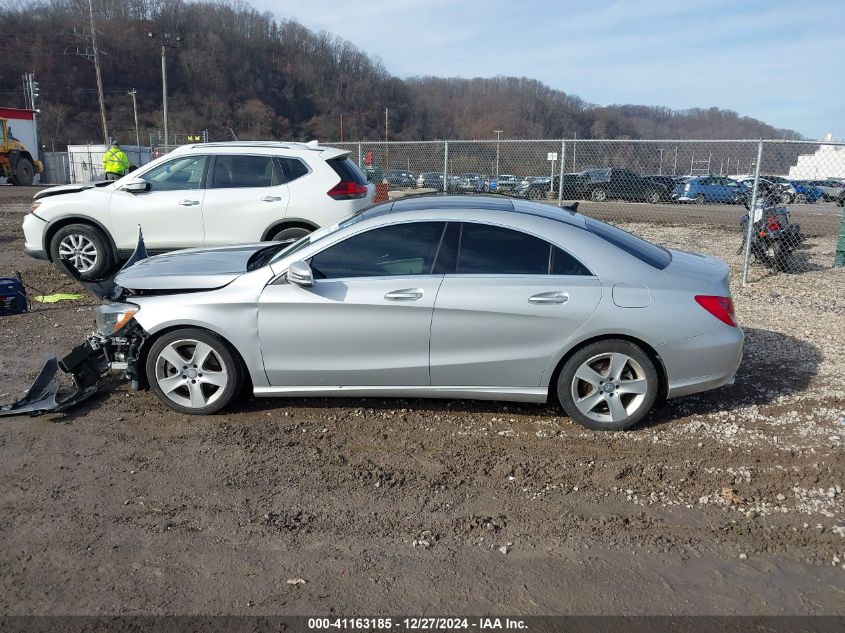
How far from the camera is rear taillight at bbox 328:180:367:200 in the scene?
830cm

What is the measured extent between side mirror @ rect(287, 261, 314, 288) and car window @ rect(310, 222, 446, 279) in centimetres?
18

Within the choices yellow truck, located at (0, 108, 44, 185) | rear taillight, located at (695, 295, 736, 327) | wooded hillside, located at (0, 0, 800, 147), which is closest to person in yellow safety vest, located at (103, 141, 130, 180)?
rear taillight, located at (695, 295, 736, 327)

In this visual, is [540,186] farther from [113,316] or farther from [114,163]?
[113,316]

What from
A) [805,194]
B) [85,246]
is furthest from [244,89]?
[85,246]

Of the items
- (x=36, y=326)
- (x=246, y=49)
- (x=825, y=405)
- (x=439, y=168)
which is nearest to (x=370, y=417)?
(x=825, y=405)

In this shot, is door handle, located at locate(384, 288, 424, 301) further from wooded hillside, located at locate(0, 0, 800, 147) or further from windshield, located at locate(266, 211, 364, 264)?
wooded hillside, located at locate(0, 0, 800, 147)

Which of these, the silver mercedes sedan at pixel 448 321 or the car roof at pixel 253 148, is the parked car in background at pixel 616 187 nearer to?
the car roof at pixel 253 148

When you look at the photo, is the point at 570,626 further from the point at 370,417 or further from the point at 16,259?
the point at 16,259

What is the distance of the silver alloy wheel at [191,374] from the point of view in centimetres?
468

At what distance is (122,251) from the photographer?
28.2ft

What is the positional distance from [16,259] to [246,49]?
105223mm

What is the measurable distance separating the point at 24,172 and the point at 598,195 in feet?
91.2

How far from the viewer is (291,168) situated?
8367 mm

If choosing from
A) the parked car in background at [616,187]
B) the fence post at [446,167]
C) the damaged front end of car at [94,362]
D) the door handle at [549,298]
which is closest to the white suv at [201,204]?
the damaged front end of car at [94,362]
